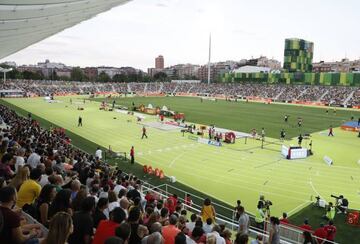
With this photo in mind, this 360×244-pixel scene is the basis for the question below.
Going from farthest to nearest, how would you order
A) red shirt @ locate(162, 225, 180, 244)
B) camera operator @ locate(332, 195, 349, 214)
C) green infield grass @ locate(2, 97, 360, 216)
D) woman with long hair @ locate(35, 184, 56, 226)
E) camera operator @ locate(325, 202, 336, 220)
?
1. green infield grass @ locate(2, 97, 360, 216)
2. camera operator @ locate(332, 195, 349, 214)
3. camera operator @ locate(325, 202, 336, 220)
4. red shirt @ locate(162, 225, 180, 244)
5. woman with long hair @ locate(35, 184, 56, 226)

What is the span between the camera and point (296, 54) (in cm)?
15400

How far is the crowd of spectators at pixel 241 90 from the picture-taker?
80.3 meters

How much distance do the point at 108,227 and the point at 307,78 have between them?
103 metres

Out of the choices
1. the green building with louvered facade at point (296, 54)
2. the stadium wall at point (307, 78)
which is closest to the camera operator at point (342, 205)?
the stadium wall at point (307, 78)

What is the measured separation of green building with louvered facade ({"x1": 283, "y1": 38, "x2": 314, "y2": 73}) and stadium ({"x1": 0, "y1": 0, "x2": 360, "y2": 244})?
4291 inches

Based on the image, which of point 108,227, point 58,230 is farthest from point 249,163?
point 58,230

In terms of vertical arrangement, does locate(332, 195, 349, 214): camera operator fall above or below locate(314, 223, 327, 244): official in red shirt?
below

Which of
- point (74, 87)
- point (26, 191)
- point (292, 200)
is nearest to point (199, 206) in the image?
point (292, 200)

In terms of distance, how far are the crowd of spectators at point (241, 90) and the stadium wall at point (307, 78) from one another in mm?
A: 3206

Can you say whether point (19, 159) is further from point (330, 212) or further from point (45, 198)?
point (330, 212)

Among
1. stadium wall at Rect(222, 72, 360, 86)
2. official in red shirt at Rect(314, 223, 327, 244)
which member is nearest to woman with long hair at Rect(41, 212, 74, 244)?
official in red shirt at Rect(314, 223, 327, 244)

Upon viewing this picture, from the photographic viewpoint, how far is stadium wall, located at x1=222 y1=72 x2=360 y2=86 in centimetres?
8825

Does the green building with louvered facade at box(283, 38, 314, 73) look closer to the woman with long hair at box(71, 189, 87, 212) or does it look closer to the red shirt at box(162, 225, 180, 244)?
the red shirt at box(162, 225, 180, 244)

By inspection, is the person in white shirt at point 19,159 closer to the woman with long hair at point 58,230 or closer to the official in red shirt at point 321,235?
the woman with long hair at point 58,230
